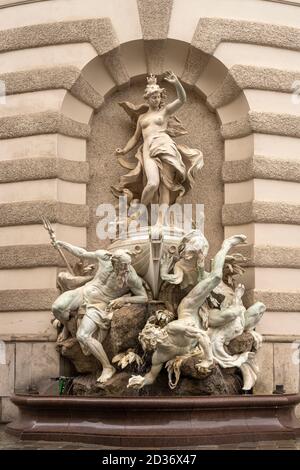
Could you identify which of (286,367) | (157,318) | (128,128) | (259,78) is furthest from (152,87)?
→ (286,367)

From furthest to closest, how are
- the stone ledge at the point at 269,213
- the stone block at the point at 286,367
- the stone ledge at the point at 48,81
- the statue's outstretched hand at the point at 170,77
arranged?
1. the stone ledge at the point at 48,81
2. the stone ledge at the point at 269,213
3. the statue's outstretched hand at the point at 170,77
4. the stone block at the point at 286,367

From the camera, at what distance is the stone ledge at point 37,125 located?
1348 centimetres

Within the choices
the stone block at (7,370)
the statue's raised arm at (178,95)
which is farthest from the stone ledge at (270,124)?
the stone block at (7,370)

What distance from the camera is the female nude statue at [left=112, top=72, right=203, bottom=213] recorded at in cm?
1328

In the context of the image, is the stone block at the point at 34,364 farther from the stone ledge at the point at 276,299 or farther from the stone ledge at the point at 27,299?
the stone ledge at the point at 276,299

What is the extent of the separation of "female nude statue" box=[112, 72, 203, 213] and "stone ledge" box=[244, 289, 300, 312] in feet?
7.82

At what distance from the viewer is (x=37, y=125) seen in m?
13.5

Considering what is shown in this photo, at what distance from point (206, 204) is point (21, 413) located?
559 cm

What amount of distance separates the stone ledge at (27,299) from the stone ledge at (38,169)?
2137 mm

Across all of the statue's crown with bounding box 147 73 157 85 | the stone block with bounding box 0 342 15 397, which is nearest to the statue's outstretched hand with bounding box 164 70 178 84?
the statue's crown with bounding box 147 73 157 85

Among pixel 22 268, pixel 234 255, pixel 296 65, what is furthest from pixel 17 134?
pixel 296 65

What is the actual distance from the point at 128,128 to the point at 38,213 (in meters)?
2.71

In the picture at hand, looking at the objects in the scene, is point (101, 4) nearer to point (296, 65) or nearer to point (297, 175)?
point (296, 65)

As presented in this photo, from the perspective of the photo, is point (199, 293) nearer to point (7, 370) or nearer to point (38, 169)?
point (7, 370)
